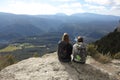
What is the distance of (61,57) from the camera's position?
11656 millimetres

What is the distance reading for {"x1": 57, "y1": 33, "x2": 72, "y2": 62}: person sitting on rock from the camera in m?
11.6

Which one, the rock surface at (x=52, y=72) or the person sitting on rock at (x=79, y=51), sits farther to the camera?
the person sitting on rock at (x=79, y=51)

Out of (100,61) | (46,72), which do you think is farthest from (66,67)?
(100,61)

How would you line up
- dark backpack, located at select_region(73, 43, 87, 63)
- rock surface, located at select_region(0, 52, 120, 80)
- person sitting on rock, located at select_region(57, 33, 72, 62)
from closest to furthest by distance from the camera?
rock surface, located at select_region(0, 52, 120, 80) < dark backpack, located at select_region(73, 43, 87, 63) < person sitting on rock, located at select_region(57, 33, 72, 62)

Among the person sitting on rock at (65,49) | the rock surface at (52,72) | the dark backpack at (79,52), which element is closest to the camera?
the rock surface at (52,72)

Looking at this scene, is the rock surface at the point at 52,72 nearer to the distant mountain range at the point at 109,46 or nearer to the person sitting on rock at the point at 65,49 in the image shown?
the person sitting on rock at the point at 65,49

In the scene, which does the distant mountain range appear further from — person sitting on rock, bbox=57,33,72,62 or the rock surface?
the rock surface

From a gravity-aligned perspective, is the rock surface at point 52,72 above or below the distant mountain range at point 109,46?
above

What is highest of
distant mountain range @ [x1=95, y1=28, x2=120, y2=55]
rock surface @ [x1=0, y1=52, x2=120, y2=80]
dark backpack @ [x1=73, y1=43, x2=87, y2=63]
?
dark backpack @ [x1=73, y1=43, x2=87, y2=63]

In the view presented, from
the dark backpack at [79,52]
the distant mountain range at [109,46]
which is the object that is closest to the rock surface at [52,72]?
the dark backpack at [79,52]

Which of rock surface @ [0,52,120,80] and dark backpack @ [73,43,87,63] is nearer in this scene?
rock surface @ [0,52,120,80]

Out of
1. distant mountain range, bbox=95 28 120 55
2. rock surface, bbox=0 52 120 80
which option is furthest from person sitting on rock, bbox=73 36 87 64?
distant mountain range, bbox=95 28 120 55

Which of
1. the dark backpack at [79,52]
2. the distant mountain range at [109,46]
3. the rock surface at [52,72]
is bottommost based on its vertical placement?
the distant mountain range at [109,46]

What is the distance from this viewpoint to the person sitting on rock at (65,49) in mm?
11586
